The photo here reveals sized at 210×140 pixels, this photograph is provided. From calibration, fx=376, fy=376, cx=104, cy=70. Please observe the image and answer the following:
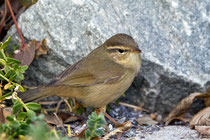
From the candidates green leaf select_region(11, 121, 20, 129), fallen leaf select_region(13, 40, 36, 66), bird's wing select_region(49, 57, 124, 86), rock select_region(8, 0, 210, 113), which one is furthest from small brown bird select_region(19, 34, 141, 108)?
green leaf select_region(11, 121, 20, 129)

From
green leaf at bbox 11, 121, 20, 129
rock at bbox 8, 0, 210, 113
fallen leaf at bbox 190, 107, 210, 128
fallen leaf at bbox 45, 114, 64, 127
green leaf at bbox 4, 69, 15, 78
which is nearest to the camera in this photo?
green leaf at bbox 11, 121, 20, 129

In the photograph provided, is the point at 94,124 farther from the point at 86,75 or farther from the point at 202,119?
the point at 202,119

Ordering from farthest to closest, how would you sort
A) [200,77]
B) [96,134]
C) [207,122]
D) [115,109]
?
[115,109] → [200,77] → [207,122] → [96,134]

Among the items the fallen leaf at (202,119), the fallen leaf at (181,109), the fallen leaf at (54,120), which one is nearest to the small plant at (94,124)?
the fallen leaf at (54,120)

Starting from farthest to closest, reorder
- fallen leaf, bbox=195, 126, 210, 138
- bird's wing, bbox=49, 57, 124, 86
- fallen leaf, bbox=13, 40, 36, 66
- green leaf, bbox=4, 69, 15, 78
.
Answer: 1. fallen leaf, bbox=13, 40, 36, 66
2. bird's wing, bbox=49, 57, 124, 86
3. green leaf, bbox=4, 69, 15, 78
4. fallen leaf, bbox=195, 126, 210, 138

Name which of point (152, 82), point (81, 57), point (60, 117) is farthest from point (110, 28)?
point (60, 117)

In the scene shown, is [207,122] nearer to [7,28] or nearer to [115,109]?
[115,109]

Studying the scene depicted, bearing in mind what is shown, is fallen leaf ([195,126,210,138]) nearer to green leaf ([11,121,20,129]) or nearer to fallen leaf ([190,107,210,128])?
fallen leaf ([190,107,210,128])

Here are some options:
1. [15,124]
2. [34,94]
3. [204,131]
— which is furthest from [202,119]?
[15,124]
